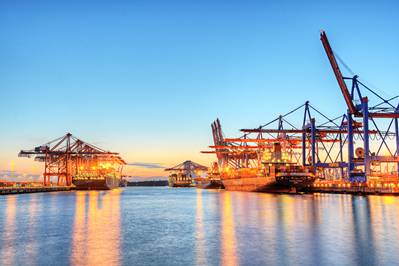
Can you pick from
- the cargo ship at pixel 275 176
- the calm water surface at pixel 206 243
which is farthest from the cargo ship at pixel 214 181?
the calm water surface at pixel 206 243

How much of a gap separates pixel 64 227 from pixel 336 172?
152839 mm

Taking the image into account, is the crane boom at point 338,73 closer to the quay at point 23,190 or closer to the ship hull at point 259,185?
the ship hull at point 259,185

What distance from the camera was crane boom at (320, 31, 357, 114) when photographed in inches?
2773

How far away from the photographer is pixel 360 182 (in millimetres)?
70250

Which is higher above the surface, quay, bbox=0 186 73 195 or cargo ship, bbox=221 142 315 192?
cargo ship, bbox=221 142 315 192

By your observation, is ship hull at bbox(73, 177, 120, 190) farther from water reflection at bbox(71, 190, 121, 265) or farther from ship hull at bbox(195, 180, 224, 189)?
water reflection at bbox(71, 190, 121, 265)

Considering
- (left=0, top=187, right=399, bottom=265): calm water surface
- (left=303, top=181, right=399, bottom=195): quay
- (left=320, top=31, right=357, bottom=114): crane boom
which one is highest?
(left=320, top=31, right=357, bottom=114): crane boom

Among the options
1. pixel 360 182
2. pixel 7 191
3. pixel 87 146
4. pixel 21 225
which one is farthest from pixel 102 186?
pixel 21 225

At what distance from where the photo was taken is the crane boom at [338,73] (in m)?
70.4

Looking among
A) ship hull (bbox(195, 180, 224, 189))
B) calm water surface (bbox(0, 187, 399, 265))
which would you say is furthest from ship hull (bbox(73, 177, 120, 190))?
calm water surface (bbox(0, 187, 399, 265))

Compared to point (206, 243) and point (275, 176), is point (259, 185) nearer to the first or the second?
point (275, 176)

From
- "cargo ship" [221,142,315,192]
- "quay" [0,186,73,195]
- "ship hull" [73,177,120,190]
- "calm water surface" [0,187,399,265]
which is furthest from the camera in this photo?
"ship hull" [73,177,120,190]

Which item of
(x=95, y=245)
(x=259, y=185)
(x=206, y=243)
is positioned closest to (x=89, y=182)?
(x=259, y=185)

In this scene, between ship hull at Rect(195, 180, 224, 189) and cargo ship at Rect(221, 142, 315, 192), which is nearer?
cargo ship at Rect(221, 142, 315, 192)
